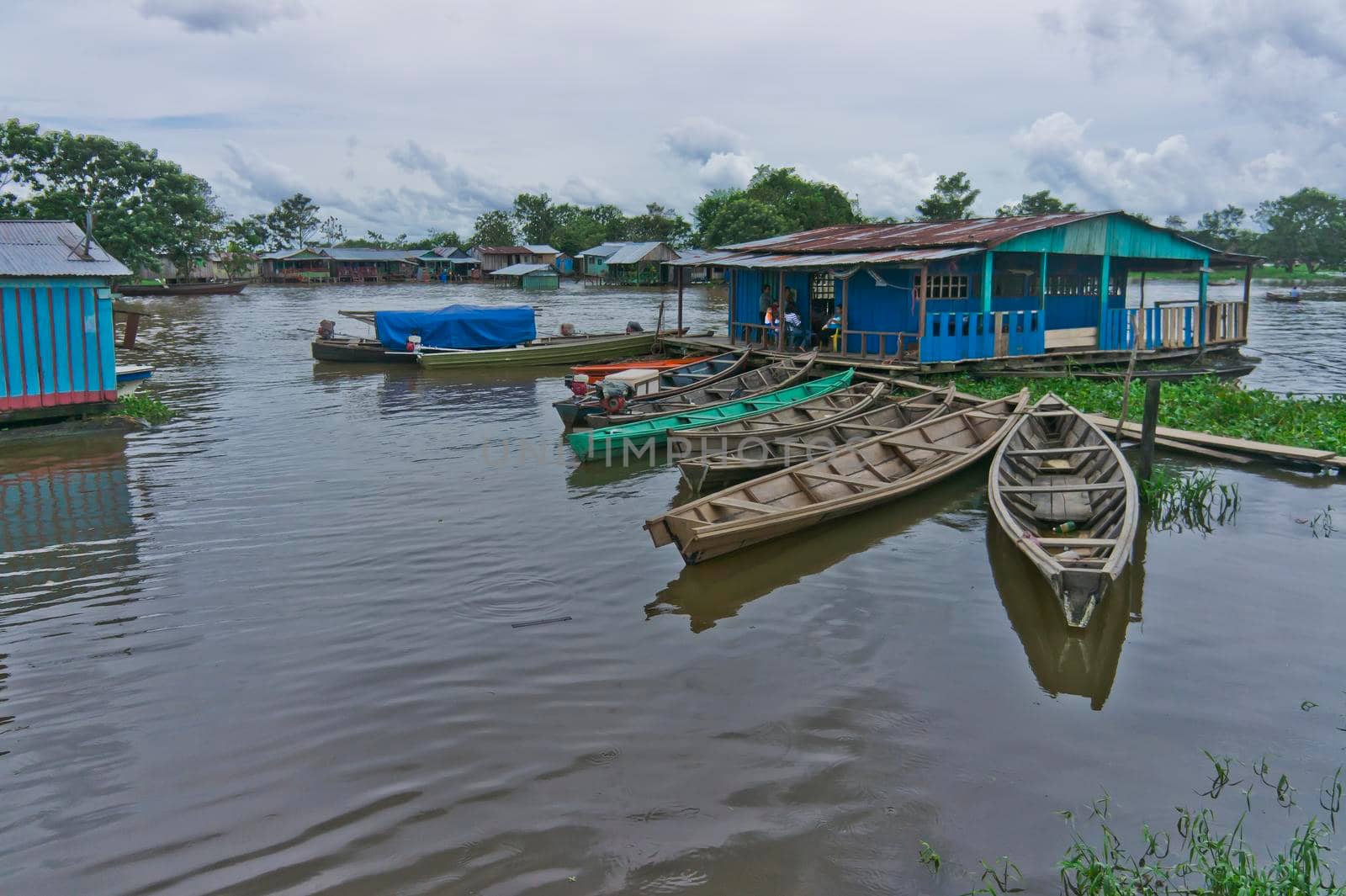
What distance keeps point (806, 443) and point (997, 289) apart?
765 cm

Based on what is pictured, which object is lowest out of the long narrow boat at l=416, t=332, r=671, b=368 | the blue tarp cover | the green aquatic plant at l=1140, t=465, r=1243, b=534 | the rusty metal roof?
the green aquatic plant at l=1140, t=465, r=1243, b=534

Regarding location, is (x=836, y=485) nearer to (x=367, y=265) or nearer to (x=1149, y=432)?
(x=1149, y=432)

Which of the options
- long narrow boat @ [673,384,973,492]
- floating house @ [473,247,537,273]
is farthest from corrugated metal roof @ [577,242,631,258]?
long narrow boat @ [673,384,973,492]

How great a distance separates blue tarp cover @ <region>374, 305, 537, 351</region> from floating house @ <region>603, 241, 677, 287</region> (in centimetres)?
3500

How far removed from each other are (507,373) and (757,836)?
21085mm

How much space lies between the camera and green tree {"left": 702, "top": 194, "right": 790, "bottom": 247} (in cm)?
5650

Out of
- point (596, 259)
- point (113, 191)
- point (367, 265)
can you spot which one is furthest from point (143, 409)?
point (367, 265)

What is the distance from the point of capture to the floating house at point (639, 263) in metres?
63.3

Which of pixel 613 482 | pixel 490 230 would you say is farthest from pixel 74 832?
pixel 490 230

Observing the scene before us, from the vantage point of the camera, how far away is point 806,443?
12.7m

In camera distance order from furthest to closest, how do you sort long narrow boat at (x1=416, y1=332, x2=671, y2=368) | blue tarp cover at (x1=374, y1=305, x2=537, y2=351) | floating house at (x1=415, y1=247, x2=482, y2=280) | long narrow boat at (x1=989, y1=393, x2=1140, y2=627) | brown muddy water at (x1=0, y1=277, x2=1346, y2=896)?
floating house at (x1=415, y1=247, x2=482, y2=280)
blue tarp cover at (x1=374, y1=305, x2=537, y2=351)
long narrow boat at (x1=416, y1=332, x2=671, y2=368)
long narrow boat at (x1=989, y1=393, x2=1140, y2=627)
brown muddy water at (x1=0, y1=277, x2=1346, y2=896)

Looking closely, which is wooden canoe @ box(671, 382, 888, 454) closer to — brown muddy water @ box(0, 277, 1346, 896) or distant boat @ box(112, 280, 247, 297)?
brown muddy water @ box(0, 277, 1346, 896)

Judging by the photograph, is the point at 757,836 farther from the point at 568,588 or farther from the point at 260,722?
the point at 568,588

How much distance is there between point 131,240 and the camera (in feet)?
164
